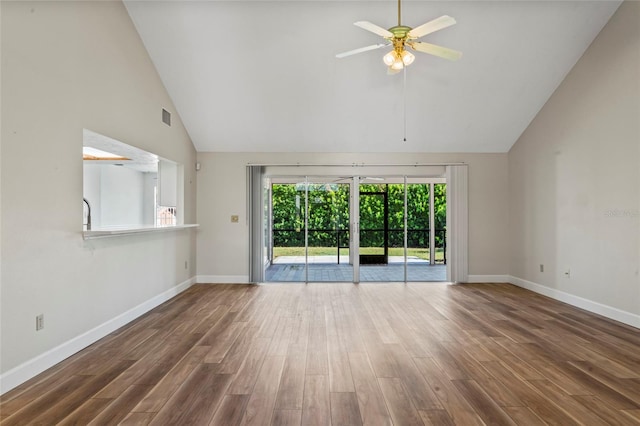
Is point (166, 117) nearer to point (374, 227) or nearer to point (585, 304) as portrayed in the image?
point (374, 227)

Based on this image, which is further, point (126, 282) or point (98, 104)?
point (126, 282)

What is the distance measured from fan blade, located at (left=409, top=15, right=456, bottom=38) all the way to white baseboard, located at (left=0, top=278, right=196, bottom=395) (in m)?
4.15

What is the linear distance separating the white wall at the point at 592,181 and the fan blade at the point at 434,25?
2.74 metres

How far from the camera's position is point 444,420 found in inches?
87.0

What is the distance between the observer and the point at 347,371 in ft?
9.65

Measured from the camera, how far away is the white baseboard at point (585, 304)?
4.16m

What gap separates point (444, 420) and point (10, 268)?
3201 mm

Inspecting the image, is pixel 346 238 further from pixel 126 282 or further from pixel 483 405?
pixel 483 405

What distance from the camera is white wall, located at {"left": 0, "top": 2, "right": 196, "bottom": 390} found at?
2.67m

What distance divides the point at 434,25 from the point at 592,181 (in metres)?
3.33

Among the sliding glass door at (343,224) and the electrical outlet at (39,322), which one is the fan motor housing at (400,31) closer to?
the electrical outlet at (39,322)

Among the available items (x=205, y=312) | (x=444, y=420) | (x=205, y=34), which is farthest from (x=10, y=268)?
(x=205, y=34)

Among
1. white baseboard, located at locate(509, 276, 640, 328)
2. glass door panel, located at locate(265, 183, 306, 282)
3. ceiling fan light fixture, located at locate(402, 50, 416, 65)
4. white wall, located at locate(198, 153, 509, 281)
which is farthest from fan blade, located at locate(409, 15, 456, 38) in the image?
glass door panel, located at locate(265, 183, 306, 282)

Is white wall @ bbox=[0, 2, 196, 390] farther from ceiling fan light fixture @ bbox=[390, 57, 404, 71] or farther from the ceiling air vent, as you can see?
ceiling fan light fixture @ bbox=[390, 57, 404, 71]
